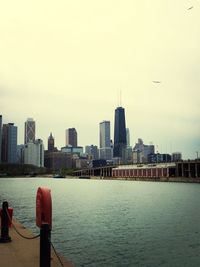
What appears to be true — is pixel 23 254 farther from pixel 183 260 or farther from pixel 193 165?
pixel 193 165

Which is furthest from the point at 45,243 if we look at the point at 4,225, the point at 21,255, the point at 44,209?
the point at 4,225

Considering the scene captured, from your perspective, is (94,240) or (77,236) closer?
(94,240)

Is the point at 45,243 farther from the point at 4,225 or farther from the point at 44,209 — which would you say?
the point at 4,225

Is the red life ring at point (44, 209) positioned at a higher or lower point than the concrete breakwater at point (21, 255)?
higher

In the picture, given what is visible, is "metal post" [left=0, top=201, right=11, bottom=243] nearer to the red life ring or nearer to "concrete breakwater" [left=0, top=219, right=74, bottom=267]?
"concrete breakwater" [left=0, top=219, right=74, bottom=267]

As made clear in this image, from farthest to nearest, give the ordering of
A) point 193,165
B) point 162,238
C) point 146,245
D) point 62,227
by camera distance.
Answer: point 193,165 → point 62,227 → point 162,238 → point 146,245

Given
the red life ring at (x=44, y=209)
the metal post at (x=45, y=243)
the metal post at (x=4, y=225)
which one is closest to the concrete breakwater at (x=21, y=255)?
the metal post at (x=4, y=225)

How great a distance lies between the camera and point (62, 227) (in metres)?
31.8

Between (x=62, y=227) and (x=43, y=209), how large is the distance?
70.4 feet

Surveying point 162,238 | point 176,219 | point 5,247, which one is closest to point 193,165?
point 176,219

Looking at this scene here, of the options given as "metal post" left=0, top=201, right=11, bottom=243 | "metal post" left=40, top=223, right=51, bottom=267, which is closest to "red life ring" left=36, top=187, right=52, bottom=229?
"metal post" left=40, top=223, right=51, bottom=267

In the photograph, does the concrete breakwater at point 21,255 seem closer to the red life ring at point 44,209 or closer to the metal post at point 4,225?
the metal post at point 4,225

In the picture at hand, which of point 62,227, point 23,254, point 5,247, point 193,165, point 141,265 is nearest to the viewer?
point 23,254

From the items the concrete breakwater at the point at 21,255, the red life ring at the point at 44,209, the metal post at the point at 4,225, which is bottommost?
the concrete breakwater at the point at 21,255
